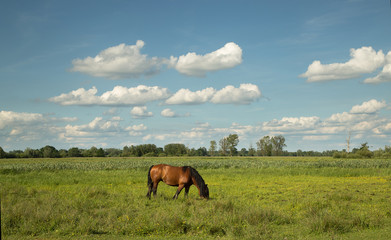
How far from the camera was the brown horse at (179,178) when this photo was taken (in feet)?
50.0

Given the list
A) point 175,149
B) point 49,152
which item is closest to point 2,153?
point 49,152

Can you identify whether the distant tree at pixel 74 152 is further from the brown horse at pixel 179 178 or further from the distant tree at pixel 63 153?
the brown horse at pixel 179 178

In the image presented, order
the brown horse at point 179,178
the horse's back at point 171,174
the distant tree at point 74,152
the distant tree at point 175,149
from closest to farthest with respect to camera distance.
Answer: the brown horse at point 179,178
the horse's back at point 171,174
the distant tree at point 74,152
the distant tree at point 175,149

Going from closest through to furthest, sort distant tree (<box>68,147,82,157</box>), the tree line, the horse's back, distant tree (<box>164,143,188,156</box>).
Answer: the horse's back → the tree line → distant tree (<box>68,147,82,157</box>) → distant tree (<box>164,143,188,156</box>)

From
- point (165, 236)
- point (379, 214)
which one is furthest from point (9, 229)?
point (379, 214)

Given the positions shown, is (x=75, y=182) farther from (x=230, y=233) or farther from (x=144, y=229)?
(x=230, y=233)

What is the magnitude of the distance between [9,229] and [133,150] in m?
139

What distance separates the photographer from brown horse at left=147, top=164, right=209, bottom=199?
15.2 meters

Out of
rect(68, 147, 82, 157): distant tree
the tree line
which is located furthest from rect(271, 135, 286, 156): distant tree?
rect(68, 147, 82, 157): distant tree

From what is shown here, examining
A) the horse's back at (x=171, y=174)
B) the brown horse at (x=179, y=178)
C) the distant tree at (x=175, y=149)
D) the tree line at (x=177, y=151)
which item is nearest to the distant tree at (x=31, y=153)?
the tree line at (x=177, y=151)

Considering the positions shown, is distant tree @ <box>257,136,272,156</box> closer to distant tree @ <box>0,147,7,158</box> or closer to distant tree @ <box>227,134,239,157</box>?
distant tree @ <box>227,134,239,157</box>

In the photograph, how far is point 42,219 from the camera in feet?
34.2

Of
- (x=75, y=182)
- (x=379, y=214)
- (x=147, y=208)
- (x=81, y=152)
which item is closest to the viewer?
(x=379, y=214)

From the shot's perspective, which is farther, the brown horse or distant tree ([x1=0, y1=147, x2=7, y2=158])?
distant tree ([x1=0, y1=147, x2=7, y2=158])
